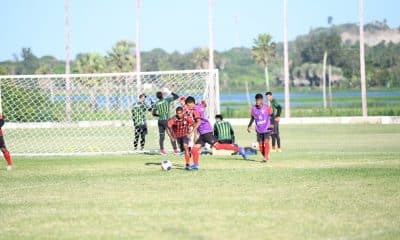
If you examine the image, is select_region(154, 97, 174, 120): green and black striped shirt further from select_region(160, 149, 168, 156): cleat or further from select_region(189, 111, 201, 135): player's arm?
select_region(189, 111, 201, 135): player's arm

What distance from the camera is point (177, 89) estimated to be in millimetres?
37875

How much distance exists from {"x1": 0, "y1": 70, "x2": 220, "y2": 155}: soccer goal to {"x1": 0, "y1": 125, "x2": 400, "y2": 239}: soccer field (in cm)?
1024

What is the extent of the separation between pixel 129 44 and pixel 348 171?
95.2m

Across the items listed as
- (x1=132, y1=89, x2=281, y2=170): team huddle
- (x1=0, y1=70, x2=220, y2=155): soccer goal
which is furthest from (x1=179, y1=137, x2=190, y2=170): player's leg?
(x1=0, y1=70, x2=220, y2=155): soccer goal

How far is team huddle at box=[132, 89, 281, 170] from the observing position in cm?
2195

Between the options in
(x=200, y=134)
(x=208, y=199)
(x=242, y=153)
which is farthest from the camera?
(x=242, y=153)

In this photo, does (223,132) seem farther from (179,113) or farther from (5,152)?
(5,152)

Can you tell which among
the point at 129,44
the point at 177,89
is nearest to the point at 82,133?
the point at 177,89

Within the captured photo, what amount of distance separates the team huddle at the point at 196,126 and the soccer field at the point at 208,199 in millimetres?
511

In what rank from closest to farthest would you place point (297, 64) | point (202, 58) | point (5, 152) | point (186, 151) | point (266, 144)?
1. point (186, 151)
2. point (5, 152)
3. point (266, 144)
4. point (202, 58)
5. point (297, 64)

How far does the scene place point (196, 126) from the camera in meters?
21.9

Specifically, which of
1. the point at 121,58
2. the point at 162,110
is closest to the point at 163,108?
the point at 162,110

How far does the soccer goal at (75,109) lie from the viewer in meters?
35.4

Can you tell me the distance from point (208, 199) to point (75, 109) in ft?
86.3
